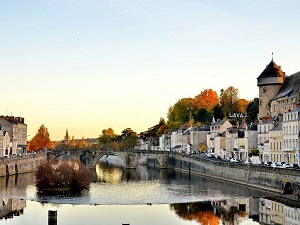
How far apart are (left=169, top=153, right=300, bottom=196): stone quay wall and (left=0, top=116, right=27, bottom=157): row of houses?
28.1m

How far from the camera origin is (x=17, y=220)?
1551 inches

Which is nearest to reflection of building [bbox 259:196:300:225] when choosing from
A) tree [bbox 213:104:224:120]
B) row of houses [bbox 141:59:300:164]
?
row of houses [bbox 141:59:300:164]

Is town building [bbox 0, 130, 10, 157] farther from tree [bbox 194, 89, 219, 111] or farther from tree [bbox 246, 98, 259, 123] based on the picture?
tree [bbox 194, 89, 219, 111]

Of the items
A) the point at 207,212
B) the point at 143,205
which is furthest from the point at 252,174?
the point at 207,212

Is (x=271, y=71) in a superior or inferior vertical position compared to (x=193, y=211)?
superior

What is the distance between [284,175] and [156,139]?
10868cm

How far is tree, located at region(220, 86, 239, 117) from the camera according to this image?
118 m

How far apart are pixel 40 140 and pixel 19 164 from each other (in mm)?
44964

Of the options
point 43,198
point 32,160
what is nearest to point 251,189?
point 43,198

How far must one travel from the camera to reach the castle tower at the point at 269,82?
8119 centimetres

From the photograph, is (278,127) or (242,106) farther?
(242,106)

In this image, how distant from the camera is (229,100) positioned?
119125 millimetres

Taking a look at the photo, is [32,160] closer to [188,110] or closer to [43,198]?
[43,198]

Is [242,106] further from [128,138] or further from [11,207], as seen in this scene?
[11,207]
